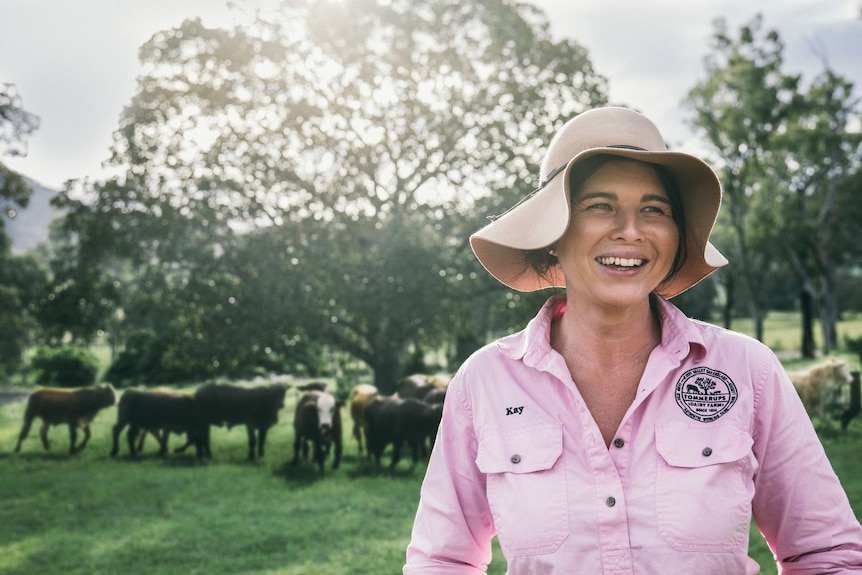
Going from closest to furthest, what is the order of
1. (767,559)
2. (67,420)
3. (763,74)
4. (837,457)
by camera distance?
(767,559), (837,457), (67,420), (763,74)

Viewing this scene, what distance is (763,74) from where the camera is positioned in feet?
69.6

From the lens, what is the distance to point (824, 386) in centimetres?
1098

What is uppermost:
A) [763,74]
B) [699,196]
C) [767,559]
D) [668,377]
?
[763,74]

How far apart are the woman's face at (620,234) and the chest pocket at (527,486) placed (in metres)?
0.32

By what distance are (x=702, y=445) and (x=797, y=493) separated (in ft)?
0.66

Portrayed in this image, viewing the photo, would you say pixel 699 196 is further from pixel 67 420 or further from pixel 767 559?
pixel 67 420

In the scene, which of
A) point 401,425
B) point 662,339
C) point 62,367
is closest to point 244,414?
point 401,425

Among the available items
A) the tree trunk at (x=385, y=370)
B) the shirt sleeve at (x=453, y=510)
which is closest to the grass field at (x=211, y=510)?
the tree trunk at (x=385, y=370)

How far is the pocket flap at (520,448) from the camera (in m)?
1.54

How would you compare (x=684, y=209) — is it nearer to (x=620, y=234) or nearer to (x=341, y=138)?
(x=620, y=234)

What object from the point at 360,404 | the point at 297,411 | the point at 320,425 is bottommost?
the point at 320,425

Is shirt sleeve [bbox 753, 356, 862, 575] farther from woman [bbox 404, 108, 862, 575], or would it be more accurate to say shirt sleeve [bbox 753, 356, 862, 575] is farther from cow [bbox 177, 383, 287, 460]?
cow [bbox 177, 383, 287, 460]

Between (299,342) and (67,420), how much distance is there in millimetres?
3919

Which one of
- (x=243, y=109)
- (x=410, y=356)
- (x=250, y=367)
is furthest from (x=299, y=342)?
(x=243, y=109)
